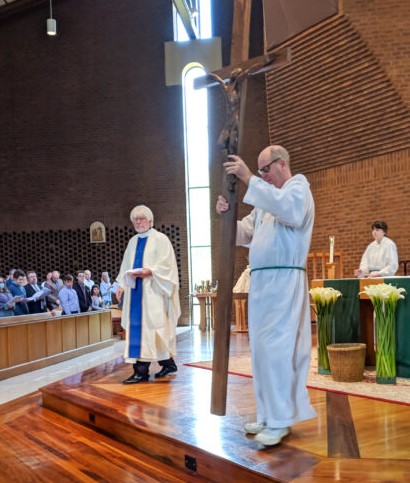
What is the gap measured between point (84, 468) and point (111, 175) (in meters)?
11.9

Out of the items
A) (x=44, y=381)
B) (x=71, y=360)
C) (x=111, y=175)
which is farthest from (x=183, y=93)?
(x=44, y=381)

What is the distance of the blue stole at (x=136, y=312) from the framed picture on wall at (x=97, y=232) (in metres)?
9.41

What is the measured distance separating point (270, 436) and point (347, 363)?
2.08 m

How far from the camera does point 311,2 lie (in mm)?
9008

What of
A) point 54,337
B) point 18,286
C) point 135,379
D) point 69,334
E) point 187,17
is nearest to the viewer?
point 135,379

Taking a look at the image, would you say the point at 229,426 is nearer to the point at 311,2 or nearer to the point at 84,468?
the point at 84,468

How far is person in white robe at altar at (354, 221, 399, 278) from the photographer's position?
7141mm

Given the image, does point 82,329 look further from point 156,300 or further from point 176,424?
point 176,424

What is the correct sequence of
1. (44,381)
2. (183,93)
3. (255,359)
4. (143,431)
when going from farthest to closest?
(183,93) → (44,381) → (143,431) → (255,359)

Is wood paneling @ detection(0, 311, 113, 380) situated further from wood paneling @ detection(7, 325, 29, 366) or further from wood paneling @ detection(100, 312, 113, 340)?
wood paneling @ detection(100, 312, 113, 340)

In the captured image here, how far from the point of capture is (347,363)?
4758 millimetres

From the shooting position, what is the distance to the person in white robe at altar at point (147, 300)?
493cm

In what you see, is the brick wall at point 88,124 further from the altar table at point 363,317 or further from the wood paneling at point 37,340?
the altar table at point 363,317

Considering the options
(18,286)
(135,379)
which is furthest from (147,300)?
(18,286)
